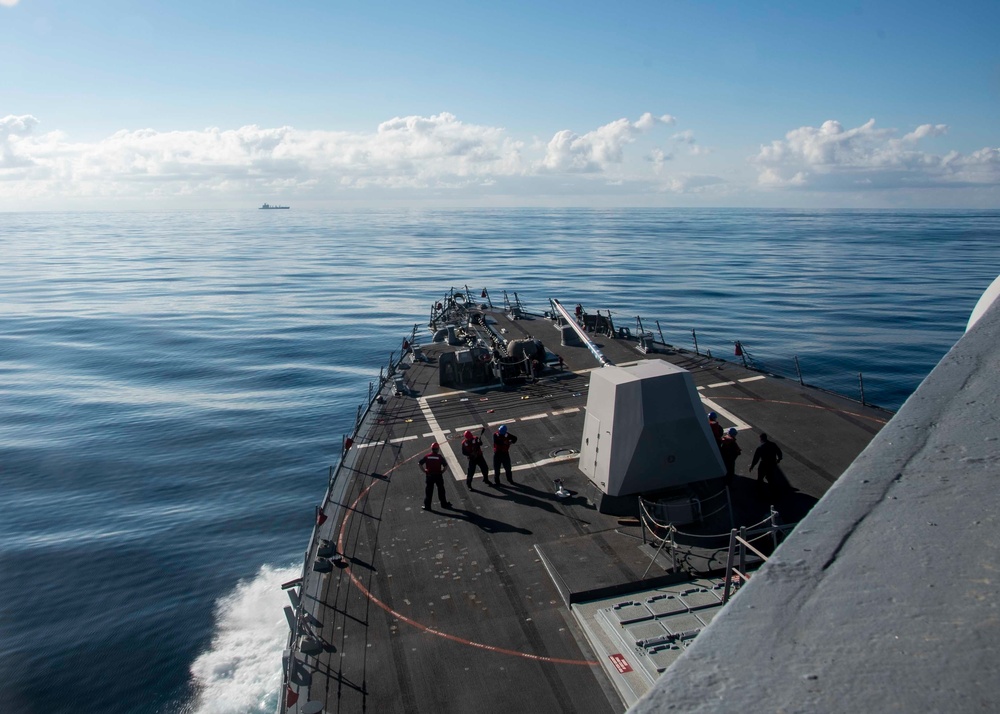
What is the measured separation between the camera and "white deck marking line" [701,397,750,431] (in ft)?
66.7

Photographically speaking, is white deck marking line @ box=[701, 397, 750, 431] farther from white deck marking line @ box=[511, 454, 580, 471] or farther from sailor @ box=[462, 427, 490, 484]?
sailor @ box=[462, 427, 490, 484]

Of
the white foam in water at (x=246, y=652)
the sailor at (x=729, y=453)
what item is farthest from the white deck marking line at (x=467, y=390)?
the sailor at (x=729, y=453)

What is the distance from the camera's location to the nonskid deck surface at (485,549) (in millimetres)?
10062

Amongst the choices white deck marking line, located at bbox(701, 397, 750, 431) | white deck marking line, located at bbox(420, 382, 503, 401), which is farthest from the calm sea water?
white deck marking line, located at bbox(701, 397, 750, 431)

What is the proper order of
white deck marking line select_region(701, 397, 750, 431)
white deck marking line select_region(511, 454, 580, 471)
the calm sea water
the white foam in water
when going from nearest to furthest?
the white foam in water, white deck marking line select_region(511, 454, 580, 471), the calm sea water, white deck marking line select_region(701, 397, 750, 431)

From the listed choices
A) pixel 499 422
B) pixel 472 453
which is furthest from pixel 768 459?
pixel 499 422

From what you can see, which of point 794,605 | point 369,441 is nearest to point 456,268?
point 369,441

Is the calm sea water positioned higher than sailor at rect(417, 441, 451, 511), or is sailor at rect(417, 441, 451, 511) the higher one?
sailor at rect(417, 441, 451, 511)

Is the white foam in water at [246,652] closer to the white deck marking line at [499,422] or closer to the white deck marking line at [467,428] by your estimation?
the white deck marking line at [467,428]

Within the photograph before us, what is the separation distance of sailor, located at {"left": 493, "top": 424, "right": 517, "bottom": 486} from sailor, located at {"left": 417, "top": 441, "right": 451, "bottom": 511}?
1.50m

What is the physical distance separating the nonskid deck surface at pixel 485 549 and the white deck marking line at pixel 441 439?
72 mm

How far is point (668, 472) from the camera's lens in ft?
48.4

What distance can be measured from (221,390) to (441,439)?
85.6 ft

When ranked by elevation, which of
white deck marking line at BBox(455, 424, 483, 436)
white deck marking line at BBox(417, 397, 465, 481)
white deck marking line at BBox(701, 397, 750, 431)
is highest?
white deck marking line at BBox(701, 397, 750, 431)
